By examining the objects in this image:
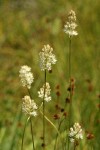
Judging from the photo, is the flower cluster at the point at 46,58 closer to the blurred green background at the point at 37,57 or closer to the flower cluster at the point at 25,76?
the flower cluster at the point at 25,76

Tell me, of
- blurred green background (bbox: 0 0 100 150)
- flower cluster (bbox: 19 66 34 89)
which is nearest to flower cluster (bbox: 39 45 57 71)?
flower cluster (bbox: 19 66 34 89)

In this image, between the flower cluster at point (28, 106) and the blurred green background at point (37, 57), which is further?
the blurred green background at point (37, 57)

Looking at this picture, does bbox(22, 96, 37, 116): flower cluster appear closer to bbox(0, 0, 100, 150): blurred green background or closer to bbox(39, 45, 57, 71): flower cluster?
bbox(39, 45, 57, 71): flower cluster

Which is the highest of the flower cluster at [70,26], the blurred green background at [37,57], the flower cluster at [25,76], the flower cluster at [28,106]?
the blurred green background at [37,57]

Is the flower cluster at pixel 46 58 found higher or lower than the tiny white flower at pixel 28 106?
higher

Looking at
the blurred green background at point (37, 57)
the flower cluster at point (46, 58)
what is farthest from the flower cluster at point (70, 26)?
the blurred green background at point (37, 57)

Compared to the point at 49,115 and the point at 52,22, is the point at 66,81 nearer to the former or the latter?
the point at 49,115

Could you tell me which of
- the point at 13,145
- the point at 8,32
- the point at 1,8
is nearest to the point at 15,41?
the point at 8,32

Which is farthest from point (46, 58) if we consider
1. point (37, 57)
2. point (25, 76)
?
point (37, 57)
